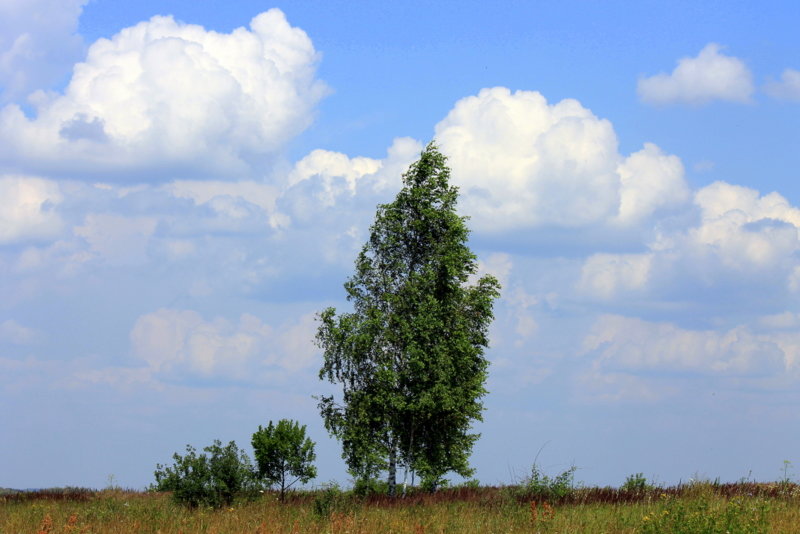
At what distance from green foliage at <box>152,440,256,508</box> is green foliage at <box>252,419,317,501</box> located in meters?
1.36

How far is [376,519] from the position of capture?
62.0 feet

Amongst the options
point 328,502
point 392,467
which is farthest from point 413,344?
point 328,502

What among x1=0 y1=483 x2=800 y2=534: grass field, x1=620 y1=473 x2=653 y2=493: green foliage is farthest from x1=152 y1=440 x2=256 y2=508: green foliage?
x1=620 y1=473 x2=653 y2=493: green foliage

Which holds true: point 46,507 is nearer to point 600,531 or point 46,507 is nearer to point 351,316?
point 351,316

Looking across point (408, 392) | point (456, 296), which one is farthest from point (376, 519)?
point (456, 296)

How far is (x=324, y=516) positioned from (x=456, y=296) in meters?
14.9

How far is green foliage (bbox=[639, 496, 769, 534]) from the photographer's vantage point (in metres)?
16.3

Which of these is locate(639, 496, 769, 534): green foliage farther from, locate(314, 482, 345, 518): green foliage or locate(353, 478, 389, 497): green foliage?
locate(353, 478, 389, 497): green foliage

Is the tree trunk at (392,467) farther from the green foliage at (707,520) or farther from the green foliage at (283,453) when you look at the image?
the green foliage at (707,520)

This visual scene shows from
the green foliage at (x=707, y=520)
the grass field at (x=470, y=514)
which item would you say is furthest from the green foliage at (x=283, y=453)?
the green foliage at (x=707, y=520)

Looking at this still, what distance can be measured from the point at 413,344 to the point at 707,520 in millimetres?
16357

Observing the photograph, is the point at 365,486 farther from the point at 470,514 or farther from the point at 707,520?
the point at 707,520

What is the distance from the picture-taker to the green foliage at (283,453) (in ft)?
96.7

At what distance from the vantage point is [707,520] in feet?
54.4
